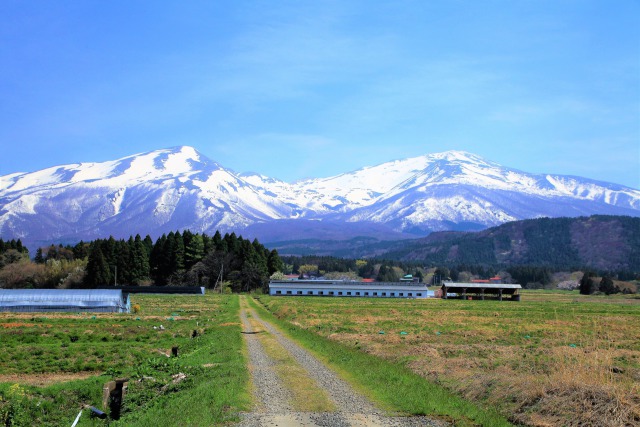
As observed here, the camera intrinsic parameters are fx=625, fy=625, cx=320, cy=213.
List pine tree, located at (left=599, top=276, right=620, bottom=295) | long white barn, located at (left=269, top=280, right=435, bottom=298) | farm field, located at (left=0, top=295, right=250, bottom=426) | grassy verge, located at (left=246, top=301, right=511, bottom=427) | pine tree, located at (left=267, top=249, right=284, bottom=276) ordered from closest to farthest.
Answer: grassy verge, located at (left=246, top=301, right=511, bottom=427) → farm field, located at (left=0, top=295, right=250, bottom=426) → long white barn, located at (left=269, top=280, right=435, bottom=298) → pine tree, located at (left=599, top=276, right=620, bottom=295) → pine tree, located at (left=267, top=249, right=284, bottom=276)

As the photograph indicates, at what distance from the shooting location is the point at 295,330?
41406 mm

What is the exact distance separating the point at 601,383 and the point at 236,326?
101 feet

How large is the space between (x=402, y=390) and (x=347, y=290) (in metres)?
112

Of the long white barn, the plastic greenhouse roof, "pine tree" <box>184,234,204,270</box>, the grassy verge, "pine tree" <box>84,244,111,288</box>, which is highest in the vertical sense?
"pine tree" <box>184,234,204,270</box>

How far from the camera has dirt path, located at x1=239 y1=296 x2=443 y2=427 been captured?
15.6 m

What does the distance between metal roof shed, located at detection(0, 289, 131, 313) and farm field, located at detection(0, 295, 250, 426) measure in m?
24.3

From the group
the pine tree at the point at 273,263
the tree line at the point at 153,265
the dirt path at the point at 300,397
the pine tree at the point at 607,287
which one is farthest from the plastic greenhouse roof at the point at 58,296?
the pine tree at the point at 607,287

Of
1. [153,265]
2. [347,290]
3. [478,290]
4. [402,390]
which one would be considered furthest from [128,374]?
[153,265]

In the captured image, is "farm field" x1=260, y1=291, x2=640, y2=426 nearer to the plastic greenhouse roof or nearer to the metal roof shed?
the metal roof shed

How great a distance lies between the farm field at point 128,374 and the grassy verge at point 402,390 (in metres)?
3.92

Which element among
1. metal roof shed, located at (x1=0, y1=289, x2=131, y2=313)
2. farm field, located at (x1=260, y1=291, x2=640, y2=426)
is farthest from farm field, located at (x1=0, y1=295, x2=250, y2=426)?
metal roof shed, located at (x1=0, y1=289, x2=131, y2=313)

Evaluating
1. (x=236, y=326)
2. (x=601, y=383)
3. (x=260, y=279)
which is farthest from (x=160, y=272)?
(x=601, y=383)

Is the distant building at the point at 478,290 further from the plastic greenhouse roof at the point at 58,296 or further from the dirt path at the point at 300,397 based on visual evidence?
the dirt path at the point at 300,397

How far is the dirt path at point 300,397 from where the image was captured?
15633 millimetres
